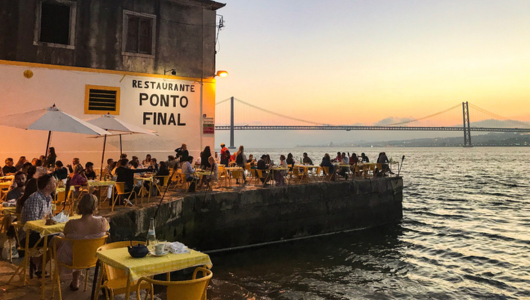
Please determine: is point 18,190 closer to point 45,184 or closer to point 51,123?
point 51,123

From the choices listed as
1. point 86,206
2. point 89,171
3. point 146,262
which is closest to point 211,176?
point 89,171

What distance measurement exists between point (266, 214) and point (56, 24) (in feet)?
30.3

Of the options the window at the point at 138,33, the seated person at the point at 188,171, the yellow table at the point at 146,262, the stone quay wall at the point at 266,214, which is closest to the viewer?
the yellow table at the point at 146,262

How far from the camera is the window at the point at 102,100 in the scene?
1241 centimetres

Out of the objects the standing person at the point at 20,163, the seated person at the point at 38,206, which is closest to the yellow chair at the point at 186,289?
the seated person at the point at 38,206

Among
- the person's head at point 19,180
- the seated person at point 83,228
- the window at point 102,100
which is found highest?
the window at point 102,100

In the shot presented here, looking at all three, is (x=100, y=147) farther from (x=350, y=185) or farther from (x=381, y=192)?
(x=381, y=192)

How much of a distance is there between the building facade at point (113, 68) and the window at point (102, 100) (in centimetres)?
3

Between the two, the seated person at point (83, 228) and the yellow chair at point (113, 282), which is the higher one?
the seated person at point (83, 228)

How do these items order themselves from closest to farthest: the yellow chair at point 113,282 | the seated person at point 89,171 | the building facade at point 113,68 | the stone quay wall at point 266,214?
1. the yellow chair at point 113,282
2. the stone quay wall at point 266,214
3. the seated person at point 89,171
4. the building facade at point 113,68

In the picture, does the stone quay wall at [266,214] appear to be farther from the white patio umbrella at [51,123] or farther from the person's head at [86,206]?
the person's head at [86,206]

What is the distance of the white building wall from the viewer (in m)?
11.5

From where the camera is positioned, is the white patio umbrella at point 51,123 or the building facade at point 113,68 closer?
→ the white patio umbrella at point 51,123

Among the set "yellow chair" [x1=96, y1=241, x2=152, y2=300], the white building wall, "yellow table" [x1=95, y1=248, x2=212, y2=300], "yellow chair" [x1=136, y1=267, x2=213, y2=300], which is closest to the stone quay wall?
"yellow chair" [x1=96, y1=241, x2=152, y2=300]
